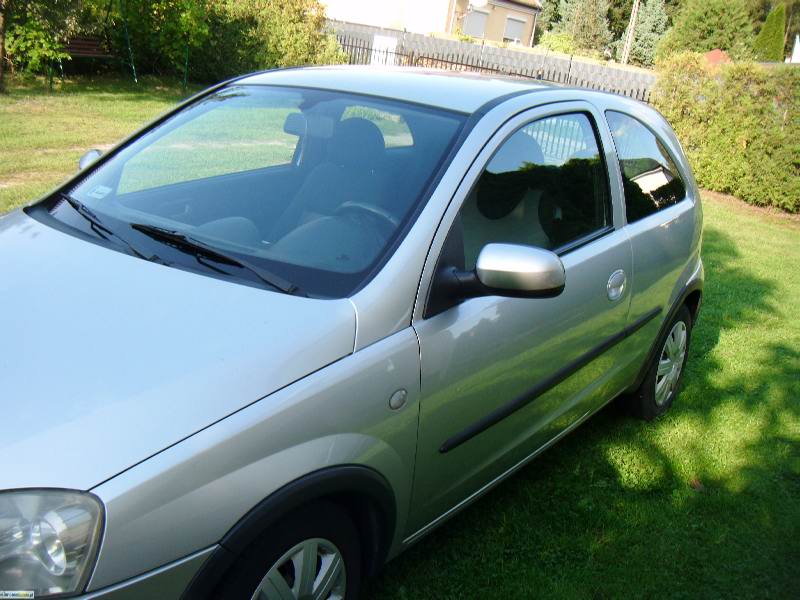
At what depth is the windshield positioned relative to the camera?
2441 millimetres

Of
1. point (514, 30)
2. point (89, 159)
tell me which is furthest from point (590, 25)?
point (89, 159)

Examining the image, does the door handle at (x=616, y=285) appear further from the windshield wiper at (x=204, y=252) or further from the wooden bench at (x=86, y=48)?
the wooden bench at (x=86, y=48)

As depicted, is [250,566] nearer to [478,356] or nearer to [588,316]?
Result: [478,356]

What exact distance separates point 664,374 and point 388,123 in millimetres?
2408

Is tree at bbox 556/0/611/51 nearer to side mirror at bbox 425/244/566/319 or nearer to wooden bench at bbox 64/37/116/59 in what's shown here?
wooden bench at bbox 64/37/116/59

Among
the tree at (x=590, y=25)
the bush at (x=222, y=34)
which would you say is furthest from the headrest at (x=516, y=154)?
the tree at (x=590, y=25)

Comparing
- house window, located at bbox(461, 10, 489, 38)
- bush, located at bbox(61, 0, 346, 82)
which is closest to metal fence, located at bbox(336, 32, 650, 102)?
bush, located at bbox(61, 0, 346, 82)

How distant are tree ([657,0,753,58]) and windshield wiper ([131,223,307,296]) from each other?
37062 mm

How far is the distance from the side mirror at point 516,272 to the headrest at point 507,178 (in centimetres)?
38

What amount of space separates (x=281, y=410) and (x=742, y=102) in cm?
1128

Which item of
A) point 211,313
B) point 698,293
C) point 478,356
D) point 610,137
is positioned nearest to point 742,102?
point 698,293

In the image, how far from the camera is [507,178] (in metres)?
2.87

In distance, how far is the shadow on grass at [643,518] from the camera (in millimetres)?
3037

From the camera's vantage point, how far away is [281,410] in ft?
6.31
